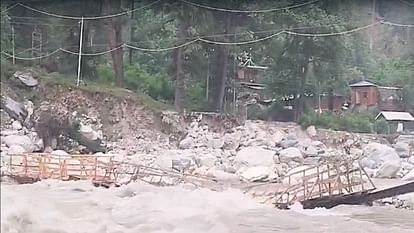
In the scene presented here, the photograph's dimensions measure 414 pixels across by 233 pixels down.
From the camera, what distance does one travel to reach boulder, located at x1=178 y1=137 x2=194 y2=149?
2.32m

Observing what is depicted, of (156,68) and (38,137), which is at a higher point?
(156,68)

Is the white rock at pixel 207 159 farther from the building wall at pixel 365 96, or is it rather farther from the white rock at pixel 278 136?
the building wall at pixel 365 96

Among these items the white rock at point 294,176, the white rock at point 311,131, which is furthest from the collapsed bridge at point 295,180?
the white rock at point 311,131

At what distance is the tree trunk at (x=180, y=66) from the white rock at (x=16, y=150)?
520 millimetres

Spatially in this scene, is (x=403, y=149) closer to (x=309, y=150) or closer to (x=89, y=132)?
(x=309, y=150)

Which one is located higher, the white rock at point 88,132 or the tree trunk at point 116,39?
Result: the tree trunk at point 116,39

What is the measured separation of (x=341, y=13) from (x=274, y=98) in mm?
360

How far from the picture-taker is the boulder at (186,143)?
2.32 metres

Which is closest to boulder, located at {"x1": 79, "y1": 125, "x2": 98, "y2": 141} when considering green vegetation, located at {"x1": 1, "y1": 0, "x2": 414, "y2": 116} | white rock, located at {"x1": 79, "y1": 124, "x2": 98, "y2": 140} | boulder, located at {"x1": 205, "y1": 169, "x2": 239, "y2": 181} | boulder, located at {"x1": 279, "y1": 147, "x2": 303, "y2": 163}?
white rock, located at {"x1": 79, "y1": 124, "x2": 98, "y2": 140}

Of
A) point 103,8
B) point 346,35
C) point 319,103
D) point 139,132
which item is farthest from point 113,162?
point 346,35

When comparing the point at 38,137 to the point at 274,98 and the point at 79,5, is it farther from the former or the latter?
the point at 274,98

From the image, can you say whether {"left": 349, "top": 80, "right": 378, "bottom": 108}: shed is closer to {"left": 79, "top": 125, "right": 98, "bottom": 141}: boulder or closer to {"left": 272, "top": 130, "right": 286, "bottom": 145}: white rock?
{"left": 272, "top": 130, "right": 286, "bottom": 145}: white rock

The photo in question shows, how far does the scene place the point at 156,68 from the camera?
2324mm

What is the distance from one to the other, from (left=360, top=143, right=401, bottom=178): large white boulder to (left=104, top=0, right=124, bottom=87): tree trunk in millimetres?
849
